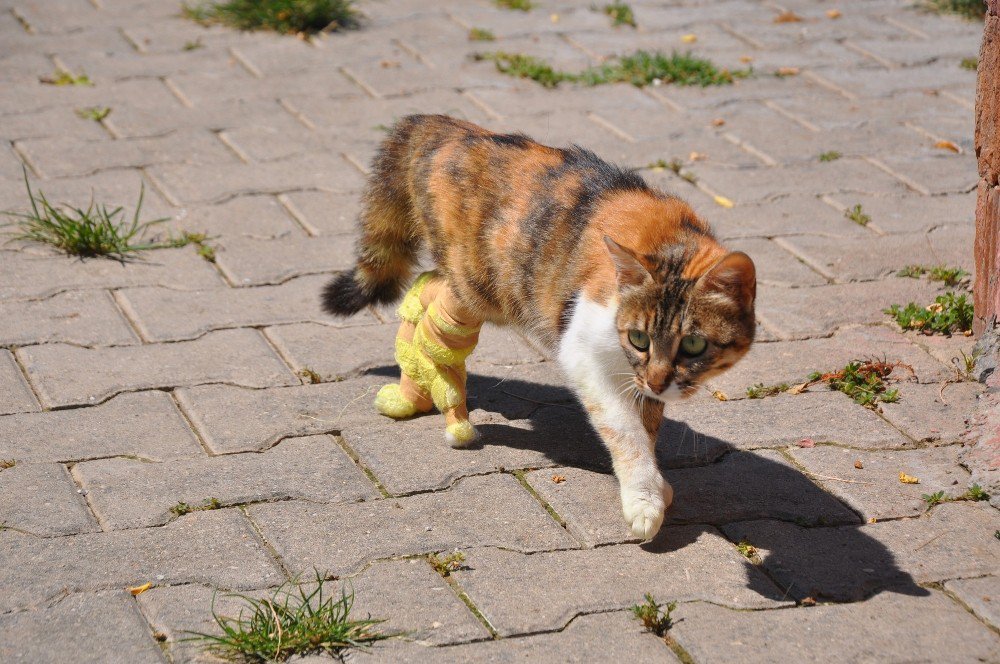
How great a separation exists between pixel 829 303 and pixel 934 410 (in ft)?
2.95

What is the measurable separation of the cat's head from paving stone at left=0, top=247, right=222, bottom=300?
2.31 m

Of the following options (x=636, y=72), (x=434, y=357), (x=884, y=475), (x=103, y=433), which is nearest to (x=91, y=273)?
(x=103, y=433)

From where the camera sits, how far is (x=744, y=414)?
4.46 meters

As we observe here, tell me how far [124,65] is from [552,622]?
18.1 ft

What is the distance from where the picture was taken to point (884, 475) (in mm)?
4090

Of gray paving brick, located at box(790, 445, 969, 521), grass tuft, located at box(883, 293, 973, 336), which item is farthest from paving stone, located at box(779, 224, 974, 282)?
gray paving brick, located at box(790, 445, 969, 521)

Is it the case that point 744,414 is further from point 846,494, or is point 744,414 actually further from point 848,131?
point 848,131

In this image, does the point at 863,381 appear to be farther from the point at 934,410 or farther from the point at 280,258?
the point at 280,258

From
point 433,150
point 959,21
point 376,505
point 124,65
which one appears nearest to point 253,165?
point 124,65

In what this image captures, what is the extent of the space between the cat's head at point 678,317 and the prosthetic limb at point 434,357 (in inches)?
29.2

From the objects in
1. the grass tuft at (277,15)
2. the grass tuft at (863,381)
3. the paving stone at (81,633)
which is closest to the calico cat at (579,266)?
the grass tuft at (863,381)

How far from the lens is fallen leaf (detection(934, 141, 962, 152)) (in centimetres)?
684

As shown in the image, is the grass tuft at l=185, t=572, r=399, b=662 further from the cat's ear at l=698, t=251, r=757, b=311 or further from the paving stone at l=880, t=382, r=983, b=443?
the paving stone at l=880, t=382, r=983, b=443

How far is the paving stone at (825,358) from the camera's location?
185 inches
